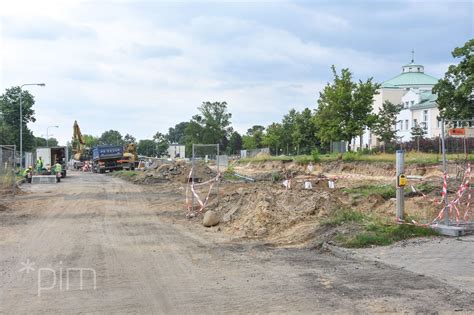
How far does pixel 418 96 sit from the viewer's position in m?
86.9

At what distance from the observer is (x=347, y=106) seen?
5288 cm

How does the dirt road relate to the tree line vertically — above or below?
below

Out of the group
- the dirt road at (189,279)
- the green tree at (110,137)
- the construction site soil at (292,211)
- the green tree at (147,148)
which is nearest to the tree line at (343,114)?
the construction site soil at (292,211)

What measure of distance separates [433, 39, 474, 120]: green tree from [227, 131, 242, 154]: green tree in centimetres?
10210

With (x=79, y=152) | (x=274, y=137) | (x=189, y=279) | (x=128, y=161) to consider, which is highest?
(x=274, y=137)

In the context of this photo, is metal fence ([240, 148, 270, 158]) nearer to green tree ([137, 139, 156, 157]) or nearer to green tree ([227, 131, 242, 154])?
green tree ([227, 131, 242, 154])

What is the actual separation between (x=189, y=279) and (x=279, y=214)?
21.5ft

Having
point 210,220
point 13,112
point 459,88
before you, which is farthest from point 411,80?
point 210,220

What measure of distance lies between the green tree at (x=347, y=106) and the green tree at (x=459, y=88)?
8.20 m

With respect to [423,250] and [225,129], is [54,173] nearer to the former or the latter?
[423,250]

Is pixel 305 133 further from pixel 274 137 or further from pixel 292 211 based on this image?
pixel 292 211

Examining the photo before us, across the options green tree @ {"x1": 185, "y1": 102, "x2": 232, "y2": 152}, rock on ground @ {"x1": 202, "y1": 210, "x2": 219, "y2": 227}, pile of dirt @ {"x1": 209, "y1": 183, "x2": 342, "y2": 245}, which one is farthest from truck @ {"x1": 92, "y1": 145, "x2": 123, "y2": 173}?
green tree @ {"x1": 185, "y1": 102, "x2": 232, "y2": 152}

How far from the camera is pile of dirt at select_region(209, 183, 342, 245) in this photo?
13.0m

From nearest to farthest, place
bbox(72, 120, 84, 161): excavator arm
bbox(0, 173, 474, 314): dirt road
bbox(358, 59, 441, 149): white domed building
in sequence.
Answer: bbox(0, 173, 474, 314): dirt road < bbox(72, 120, 84, 161): excavator arm < bbox(358, 59, 441, 149): white domed building
